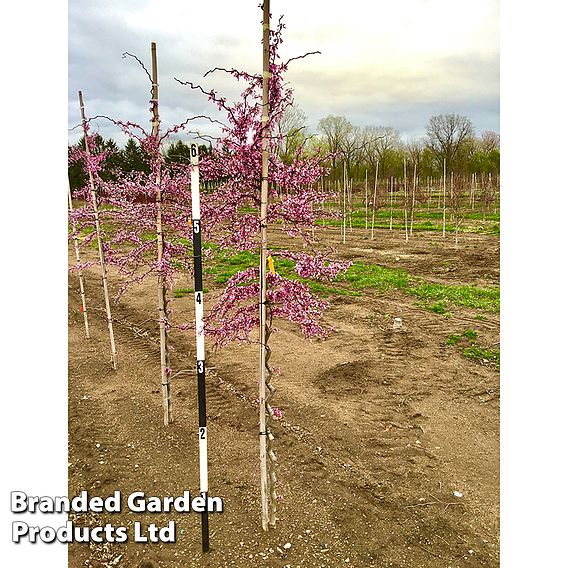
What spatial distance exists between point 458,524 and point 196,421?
2.39 meters

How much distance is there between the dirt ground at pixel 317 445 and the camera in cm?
292

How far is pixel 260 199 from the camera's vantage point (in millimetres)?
2695

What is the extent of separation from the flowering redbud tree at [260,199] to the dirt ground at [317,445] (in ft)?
1.79

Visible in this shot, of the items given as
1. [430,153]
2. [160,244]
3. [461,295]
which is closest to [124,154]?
[160,244]

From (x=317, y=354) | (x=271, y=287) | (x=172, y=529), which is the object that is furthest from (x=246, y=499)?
(x=317, y=354)

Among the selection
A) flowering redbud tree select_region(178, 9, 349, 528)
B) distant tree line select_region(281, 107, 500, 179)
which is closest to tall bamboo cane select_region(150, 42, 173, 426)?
flowering redbud tree select_region(178, 9, 349, 528)

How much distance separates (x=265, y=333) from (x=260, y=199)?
0.77m

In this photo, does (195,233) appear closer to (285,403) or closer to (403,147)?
(285,403)

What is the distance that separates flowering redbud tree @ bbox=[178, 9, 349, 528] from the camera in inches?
100

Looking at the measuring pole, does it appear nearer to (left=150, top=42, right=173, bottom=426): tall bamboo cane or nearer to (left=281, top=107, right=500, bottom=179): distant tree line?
(left=150, top=42, right=173, bottom=426): tall bamboo cane

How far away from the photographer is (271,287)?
2.86m

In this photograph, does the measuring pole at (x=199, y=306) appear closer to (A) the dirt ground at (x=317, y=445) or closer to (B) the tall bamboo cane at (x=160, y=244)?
(A) the dirt ground at (x=317, y=445)

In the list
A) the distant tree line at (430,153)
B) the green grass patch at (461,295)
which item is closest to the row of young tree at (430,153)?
the distant tree line at (430,153)

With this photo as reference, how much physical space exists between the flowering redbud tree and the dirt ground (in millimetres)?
545
